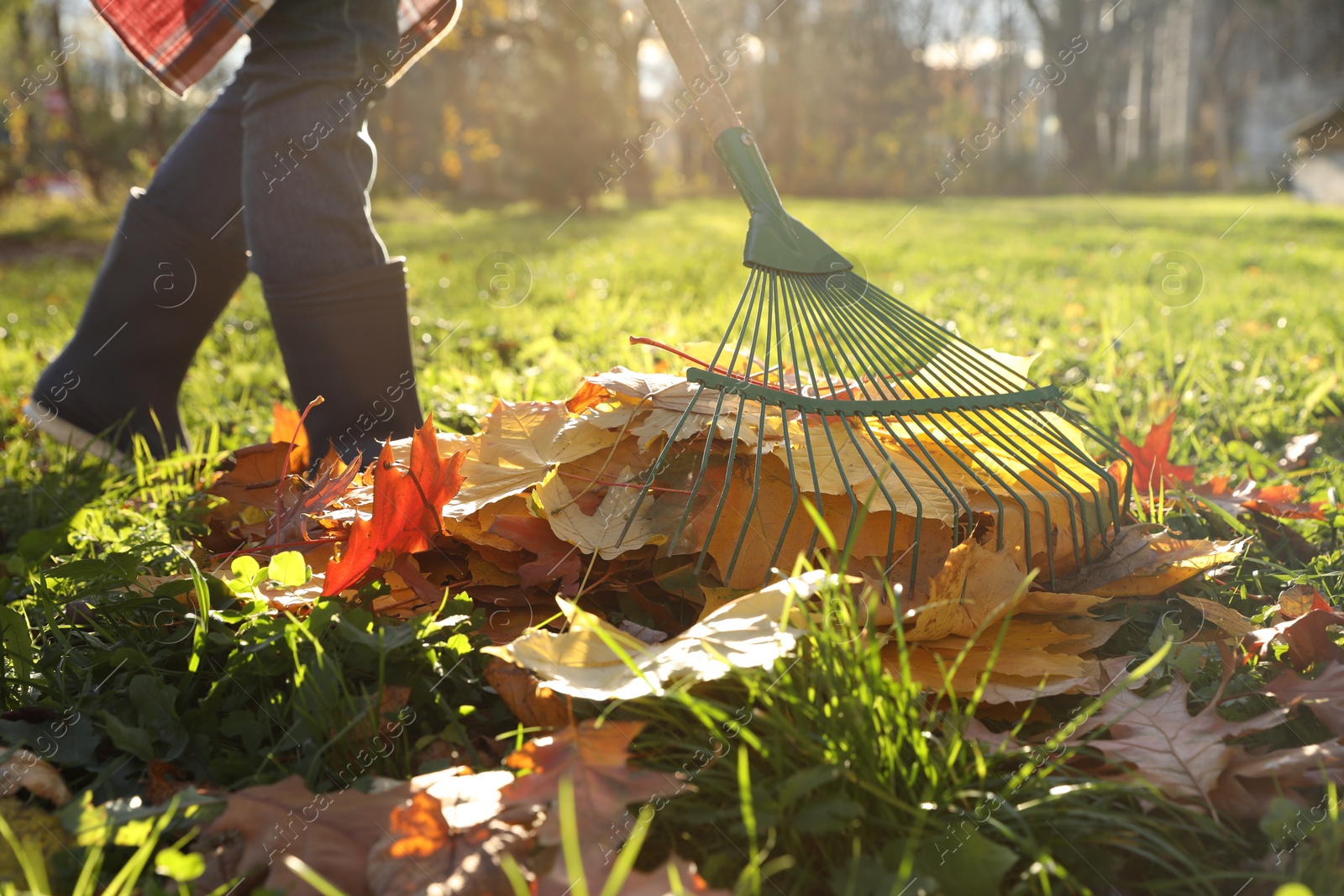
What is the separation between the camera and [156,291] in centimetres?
197

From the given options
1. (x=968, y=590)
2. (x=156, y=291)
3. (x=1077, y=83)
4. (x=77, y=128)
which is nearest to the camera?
(x=968, y=590)

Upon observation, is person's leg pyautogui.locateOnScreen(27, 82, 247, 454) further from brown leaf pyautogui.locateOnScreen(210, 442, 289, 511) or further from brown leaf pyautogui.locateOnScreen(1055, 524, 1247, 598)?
brown leaf pyautogui.locateOnScreen(1055, 524, 1247, 598)

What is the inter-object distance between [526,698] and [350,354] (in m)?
0.98

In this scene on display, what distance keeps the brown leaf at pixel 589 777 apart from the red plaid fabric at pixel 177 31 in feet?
4.80

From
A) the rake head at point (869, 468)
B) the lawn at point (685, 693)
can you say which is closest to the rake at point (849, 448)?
the rake head at point (869, 468)

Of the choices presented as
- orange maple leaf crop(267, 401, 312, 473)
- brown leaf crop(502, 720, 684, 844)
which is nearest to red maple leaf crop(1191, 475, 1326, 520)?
brown leaf crop(502, 720, 684, 844)

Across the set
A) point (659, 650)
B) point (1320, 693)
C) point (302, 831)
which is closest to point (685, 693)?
point (659, 650)

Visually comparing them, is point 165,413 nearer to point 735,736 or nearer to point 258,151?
point 258,151

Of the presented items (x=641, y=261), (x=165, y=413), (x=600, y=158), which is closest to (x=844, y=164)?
(x=600, y=158)

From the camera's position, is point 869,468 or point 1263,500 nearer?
point 869,468

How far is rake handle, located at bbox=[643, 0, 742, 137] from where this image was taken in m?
1.64

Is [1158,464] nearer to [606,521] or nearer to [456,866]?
[606,521]

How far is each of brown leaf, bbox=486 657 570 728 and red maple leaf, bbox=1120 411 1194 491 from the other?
1237 mm

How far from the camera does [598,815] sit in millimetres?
811
